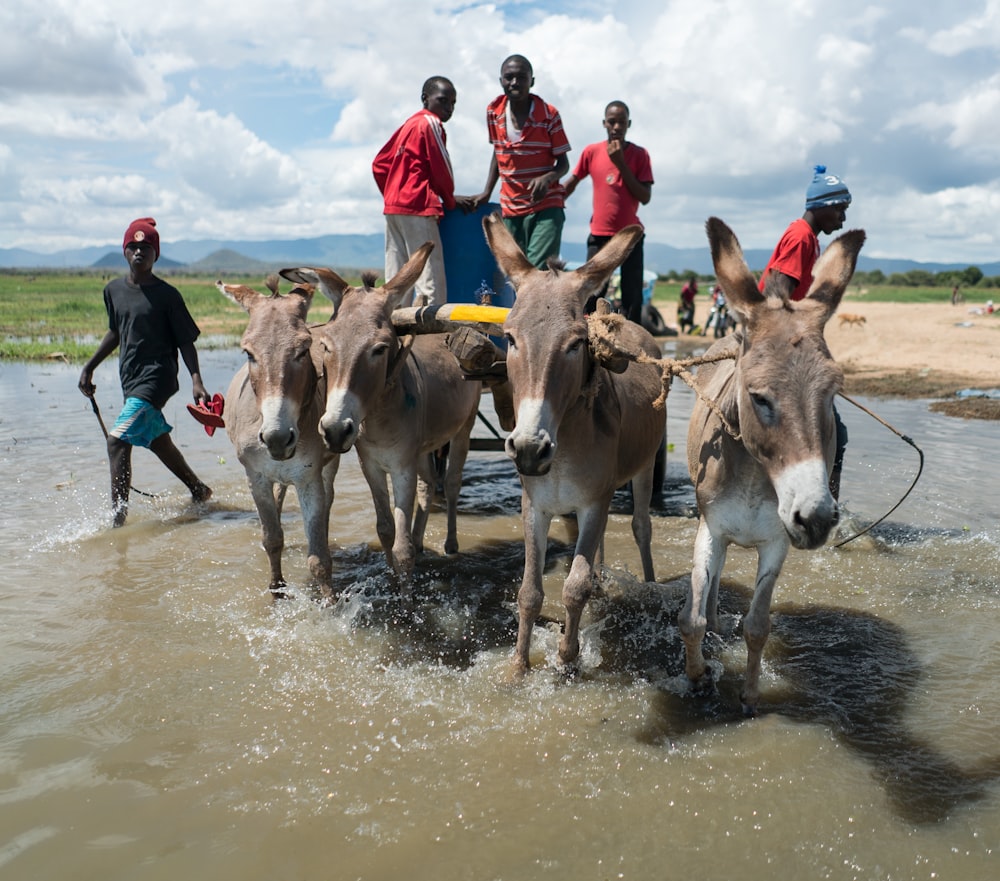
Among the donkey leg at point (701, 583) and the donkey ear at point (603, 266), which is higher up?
the donkey ear at point (603, 266)

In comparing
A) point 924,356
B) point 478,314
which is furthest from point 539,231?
Answer: point 924,356

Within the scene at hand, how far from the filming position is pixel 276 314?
513 centimetres

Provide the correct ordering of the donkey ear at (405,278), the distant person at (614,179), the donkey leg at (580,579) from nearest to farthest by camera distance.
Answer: the donkey leg at (580,579), the donkey ear at (405,278), the distant person at (614,179)

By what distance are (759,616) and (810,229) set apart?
2698 mm

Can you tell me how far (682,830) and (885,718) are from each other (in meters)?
1.67

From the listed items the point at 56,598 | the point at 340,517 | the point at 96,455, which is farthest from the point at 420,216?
the point at 96,455

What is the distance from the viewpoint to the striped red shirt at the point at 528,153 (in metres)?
7.09

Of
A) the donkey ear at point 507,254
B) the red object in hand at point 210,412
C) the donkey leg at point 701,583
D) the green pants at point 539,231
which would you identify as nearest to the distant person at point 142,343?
the red object in hand at point 210,412

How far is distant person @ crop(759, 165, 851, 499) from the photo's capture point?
17.5 feet

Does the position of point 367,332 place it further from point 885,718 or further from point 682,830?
point 885,718

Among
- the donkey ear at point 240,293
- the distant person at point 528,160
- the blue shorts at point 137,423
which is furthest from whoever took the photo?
the blue shorts at point 137,423

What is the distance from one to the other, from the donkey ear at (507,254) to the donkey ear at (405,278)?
2.30 feet

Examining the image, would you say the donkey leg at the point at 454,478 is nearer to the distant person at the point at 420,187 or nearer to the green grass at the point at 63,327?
the distant person at the point at 420,187

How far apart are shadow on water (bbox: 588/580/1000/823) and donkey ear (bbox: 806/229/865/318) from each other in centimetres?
220
